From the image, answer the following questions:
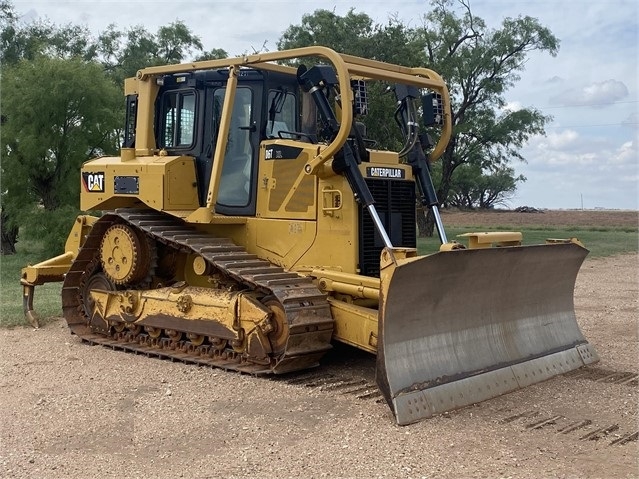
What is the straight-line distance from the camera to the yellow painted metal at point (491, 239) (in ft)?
22.8

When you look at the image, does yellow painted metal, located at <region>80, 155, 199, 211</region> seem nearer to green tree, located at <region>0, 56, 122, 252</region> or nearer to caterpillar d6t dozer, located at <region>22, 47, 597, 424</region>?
caterpillar d6t dozer, located at <region>22, 47, 597, 424</region>

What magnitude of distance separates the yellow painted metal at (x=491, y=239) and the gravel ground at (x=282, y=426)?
1.36 m

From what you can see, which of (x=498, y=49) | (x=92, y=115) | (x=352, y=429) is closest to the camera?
(x=352, y=429)

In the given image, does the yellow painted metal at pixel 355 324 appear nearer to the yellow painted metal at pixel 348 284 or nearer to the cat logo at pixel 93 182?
the yellow painted metal at pixel 348 284

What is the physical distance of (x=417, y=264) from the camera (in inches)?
248

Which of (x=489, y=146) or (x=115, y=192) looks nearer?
(x=115, y=192)

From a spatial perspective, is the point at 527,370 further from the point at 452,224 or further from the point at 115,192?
the point at 452,224

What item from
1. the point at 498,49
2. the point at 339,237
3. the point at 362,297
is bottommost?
the point at 362,297

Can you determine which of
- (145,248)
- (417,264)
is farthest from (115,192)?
(417,264)

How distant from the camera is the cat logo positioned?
946cm

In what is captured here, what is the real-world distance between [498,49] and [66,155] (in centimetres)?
1743

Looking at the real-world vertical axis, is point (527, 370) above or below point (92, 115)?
below

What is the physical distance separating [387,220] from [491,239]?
4.10ft

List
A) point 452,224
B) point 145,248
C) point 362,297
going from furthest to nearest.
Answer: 1. point 452,224
2. point 145,248
3. point 362,297
